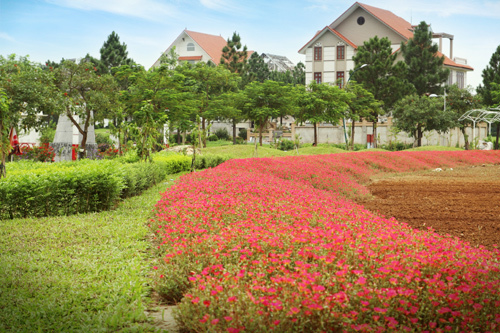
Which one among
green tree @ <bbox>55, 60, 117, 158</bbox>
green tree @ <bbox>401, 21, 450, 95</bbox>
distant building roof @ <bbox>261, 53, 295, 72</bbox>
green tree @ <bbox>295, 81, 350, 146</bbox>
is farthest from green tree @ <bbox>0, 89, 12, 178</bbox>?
distant building roof @ <bbox>261, 53, 295, 72</bbox>

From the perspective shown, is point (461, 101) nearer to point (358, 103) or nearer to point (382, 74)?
point (382, 74)

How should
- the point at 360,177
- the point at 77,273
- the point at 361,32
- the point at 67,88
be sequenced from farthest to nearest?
the point at 361,32
the point at 67,88
the point at 360,177
the point at 77,273

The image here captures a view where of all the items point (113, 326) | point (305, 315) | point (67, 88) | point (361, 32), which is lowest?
point (113, 326)

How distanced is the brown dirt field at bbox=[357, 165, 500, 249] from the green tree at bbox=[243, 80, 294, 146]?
20.1 metres

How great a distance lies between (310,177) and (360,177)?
355cm

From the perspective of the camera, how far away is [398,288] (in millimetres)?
3998

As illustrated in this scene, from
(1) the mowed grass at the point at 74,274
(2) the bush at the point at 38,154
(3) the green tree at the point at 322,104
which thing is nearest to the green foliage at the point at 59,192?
(1) the mowed grass at the point at 74,274

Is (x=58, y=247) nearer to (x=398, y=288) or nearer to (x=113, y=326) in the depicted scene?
(x=113, y=326)

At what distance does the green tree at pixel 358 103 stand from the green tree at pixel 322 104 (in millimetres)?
2665

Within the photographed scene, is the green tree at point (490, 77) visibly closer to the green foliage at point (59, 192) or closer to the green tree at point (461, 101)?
the green tree at point (461, 101)

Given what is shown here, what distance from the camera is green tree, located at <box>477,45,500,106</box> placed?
43656mm

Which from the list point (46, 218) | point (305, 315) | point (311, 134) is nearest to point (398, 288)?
point (305, 315)

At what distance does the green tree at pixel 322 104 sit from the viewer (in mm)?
35312

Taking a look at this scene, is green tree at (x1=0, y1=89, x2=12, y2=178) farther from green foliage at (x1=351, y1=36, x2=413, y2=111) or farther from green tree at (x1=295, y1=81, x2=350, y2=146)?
Result: green foliage at (x1=351, y1=36, x2=413, y2=111)
